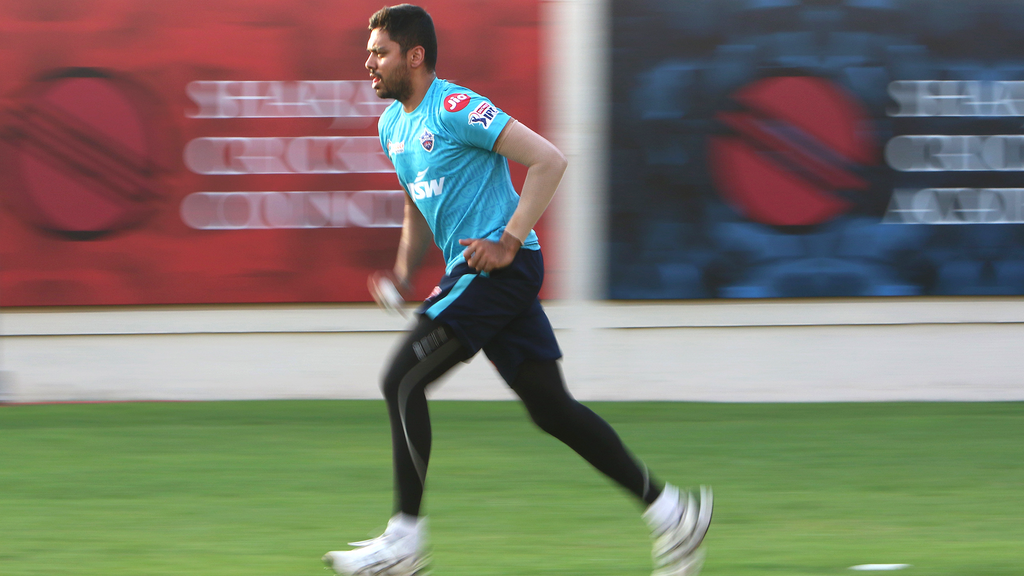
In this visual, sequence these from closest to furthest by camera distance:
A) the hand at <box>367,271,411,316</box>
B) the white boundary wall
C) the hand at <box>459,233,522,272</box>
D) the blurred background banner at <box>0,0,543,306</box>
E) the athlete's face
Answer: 1. the hand at <box>459,233,522,272</box>
2. the athlete's face
3. the hand at <box>367,271,411,316</box>
4. the blurred background banner at <box>0,0,543,306</box>
5. the white boundary wall

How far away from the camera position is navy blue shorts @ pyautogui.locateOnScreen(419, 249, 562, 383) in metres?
3.27

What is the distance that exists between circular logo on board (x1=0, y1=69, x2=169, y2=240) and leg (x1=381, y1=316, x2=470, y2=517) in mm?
4948

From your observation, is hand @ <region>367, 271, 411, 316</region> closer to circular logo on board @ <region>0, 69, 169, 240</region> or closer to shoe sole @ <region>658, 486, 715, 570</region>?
shoe sole @ <region>658, 486, 715, 570</region>

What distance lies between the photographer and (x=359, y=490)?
4.93m

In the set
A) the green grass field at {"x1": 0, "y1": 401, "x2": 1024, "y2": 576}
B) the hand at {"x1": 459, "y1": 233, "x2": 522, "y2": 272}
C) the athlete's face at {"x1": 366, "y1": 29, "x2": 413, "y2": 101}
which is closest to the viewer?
the hand at {"x1": 459, "y1": 233, "x2": 522, "y2": 272}

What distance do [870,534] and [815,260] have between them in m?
3.96

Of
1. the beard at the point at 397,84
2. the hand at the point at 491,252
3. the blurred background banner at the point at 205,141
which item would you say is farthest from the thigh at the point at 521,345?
the blurred background banner at the point at 205,141

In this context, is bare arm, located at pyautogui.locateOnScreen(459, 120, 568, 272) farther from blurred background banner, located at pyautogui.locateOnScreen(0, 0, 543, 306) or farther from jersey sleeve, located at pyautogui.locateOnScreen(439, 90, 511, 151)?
blurred background banner, located at pyautogui.locateOnScreen(0, 0, 543, 306)

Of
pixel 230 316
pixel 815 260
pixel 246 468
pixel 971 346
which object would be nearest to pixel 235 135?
pixel 230 316

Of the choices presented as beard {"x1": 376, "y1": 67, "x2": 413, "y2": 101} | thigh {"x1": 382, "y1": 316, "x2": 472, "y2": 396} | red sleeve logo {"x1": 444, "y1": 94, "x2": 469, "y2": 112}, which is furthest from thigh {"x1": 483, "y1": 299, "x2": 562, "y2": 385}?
beard {"x1": 376, "y1": 67, "x2": 413, "y2": 101}

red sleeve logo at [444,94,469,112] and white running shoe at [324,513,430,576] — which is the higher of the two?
red sleeve logo at [444,94,469,112]

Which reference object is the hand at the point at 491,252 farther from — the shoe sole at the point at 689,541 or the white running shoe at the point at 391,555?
the shoe sole at the point at 689,541

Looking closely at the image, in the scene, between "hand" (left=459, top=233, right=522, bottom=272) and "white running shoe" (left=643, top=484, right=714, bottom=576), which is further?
"white running shoe" (left=643, top=484, right=714, bottom=576)

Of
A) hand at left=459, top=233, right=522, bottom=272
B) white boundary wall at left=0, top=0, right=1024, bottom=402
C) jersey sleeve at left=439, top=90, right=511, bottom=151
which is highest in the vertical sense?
jersey sleeve at left=439, top=90, right=511, bottom=151
